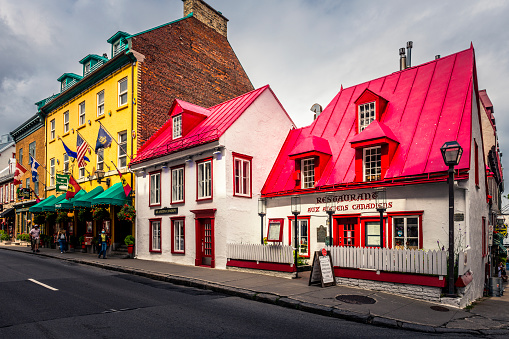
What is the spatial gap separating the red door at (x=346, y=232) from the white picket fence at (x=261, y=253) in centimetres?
249

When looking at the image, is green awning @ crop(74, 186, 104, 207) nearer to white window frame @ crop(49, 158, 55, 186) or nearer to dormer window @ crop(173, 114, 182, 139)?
dormer window @ crop(173, 114, 182, 139)

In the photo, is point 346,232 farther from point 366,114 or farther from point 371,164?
point 366,114

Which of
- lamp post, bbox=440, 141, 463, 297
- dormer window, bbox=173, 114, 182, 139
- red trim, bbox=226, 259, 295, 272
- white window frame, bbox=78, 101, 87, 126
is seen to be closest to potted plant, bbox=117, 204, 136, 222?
dormer window, bbox=173, 114, 182, 139

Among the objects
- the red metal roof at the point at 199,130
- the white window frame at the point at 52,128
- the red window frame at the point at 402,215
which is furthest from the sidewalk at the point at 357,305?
the white window frame at the point at 52,128

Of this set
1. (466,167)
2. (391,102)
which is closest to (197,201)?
(391,102)

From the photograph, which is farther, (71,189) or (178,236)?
(71,189)

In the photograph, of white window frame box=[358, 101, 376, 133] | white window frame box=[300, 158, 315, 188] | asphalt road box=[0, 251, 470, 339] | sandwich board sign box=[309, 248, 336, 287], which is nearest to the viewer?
asphalt road box=[0, 251, 470, 339]

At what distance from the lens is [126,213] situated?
21.3 meters

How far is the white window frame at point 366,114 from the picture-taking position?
666 inches

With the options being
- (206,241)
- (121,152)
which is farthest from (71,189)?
(206,241)

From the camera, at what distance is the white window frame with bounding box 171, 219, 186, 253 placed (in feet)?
63.4

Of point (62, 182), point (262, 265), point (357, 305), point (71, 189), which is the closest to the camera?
point (357, 305)

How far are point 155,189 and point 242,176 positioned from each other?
19.3 ft

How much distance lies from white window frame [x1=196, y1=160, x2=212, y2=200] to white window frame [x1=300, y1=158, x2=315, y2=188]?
4.29 metres
